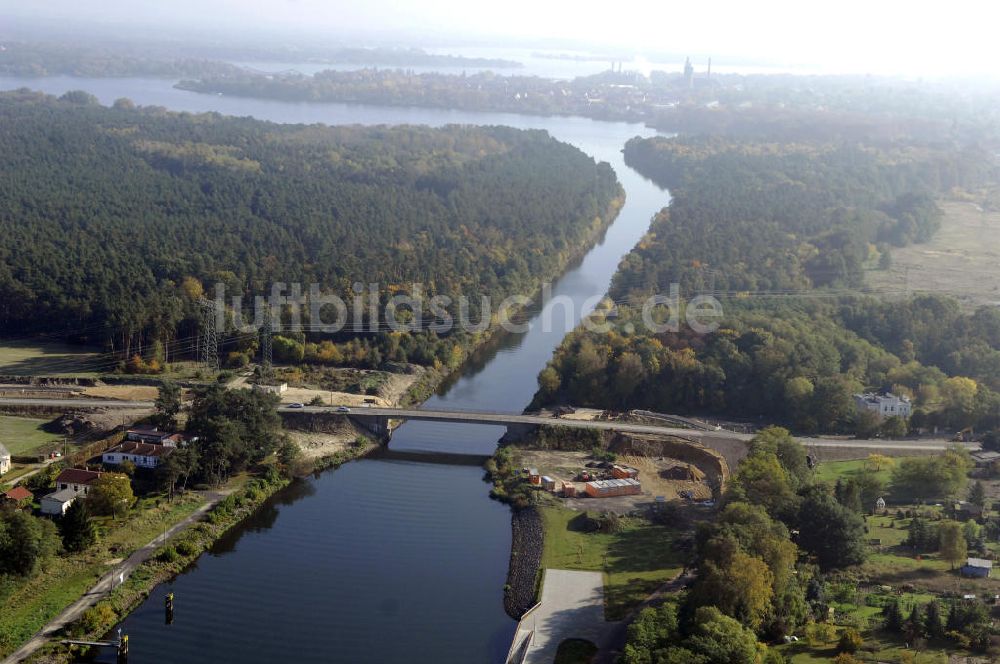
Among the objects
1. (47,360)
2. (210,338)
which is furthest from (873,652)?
(47,360)

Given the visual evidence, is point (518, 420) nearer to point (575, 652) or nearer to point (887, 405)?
point (887, 405)

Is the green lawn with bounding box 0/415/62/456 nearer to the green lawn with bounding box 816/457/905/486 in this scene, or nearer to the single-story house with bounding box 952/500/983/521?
the green lawn with bounding box 816/457/905/486

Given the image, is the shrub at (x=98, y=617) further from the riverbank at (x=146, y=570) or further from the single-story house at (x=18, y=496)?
the single-story house at (x=18, y=496)

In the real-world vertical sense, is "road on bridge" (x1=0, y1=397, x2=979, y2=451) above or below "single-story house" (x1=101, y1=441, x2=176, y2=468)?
above

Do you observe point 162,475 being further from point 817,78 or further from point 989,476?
point 817,78

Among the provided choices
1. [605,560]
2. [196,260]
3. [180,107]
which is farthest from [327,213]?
[180,107]

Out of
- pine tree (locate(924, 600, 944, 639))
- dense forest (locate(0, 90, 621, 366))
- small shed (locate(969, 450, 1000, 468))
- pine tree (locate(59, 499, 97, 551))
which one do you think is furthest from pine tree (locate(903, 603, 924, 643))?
dense forest (locate(0, 90, 621, 366))

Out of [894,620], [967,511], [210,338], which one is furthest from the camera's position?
[210,338]

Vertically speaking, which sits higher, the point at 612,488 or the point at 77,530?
the point at 77,530
